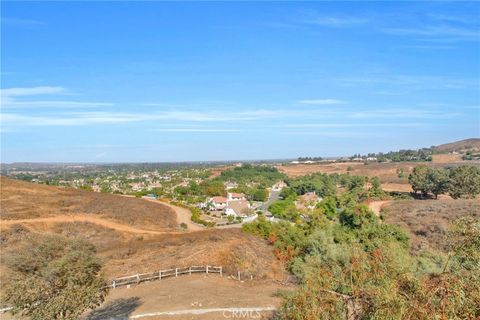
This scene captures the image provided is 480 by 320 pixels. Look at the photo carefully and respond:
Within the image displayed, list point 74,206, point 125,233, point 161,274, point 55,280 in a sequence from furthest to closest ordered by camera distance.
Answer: point 74,206
point 125,233
point 161,274
point 55,280

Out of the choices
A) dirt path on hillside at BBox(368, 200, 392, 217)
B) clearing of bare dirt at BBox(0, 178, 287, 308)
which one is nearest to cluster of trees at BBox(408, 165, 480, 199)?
dirt path on hillside at BBox(368, 200, 392, 217)

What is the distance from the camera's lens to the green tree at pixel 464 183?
6544 cm

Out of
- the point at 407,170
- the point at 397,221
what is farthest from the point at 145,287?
the point at 407,170

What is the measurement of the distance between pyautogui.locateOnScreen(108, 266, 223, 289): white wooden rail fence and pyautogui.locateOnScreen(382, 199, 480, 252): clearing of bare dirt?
708 inches

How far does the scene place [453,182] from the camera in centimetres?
6744

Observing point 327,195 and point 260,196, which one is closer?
point 327,195

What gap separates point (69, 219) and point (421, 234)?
118 ft

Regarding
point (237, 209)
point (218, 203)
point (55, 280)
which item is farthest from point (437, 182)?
point (55, 280)

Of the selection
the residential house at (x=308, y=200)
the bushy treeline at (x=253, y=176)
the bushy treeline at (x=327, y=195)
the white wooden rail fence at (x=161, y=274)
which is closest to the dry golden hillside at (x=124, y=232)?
the white wooden rail fence at (x=161, y=274)

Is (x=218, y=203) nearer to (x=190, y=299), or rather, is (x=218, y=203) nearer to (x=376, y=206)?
(x=376, y=206)

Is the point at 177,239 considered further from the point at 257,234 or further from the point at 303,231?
the point at 303,231

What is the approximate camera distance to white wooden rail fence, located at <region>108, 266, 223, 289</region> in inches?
869

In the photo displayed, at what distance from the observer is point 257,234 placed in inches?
1501

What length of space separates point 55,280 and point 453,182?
69577 millimetres
